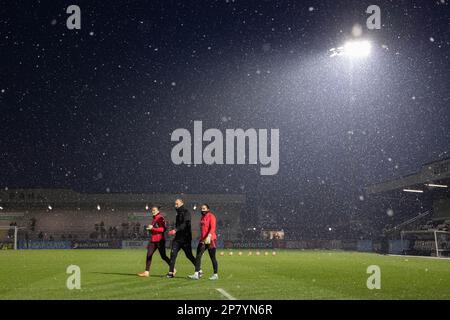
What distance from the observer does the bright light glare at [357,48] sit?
40744mm

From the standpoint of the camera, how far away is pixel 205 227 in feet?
53.0

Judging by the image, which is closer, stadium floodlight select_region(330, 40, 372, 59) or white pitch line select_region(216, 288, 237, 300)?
white pitch line select_region(216, 288, 237, 300)

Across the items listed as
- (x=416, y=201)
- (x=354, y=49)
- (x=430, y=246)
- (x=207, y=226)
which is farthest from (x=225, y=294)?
(x=416, y=201)

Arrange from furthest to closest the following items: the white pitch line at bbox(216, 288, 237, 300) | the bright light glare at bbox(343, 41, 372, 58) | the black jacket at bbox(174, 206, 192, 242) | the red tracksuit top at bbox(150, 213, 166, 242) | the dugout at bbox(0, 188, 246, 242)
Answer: the dugout at bbox(0, 188, 246, 242) → the bright light glare at bbox(343, 41, 372, 58) → the red tracksuit top at bbox(150, 213, 166, 242) → the black jacket at bbox(174, 206, 192, 242) → the white pitch line at bbox(216, 288, 237, 300)

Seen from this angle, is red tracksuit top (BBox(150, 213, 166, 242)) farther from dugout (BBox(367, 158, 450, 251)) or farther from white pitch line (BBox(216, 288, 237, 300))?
dugout (BBox(367, 158, 450, 251))

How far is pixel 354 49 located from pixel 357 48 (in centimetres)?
22

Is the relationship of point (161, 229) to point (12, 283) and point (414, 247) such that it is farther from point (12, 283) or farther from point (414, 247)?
point (414, 247)

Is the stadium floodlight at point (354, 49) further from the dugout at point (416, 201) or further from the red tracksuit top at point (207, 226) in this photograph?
the red tracksuit top at point (207, 226)

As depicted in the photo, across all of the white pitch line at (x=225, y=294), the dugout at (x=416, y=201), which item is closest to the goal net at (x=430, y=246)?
the dugout at (x=416, y=201)

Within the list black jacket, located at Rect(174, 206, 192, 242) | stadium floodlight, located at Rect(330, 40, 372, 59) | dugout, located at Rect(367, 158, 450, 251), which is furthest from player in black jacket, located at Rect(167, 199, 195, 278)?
dugout, located at Rect(367, 158, 450, 251)

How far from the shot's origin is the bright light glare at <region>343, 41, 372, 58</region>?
40744mm

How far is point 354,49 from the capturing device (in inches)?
1641

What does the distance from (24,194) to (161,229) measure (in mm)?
62645
